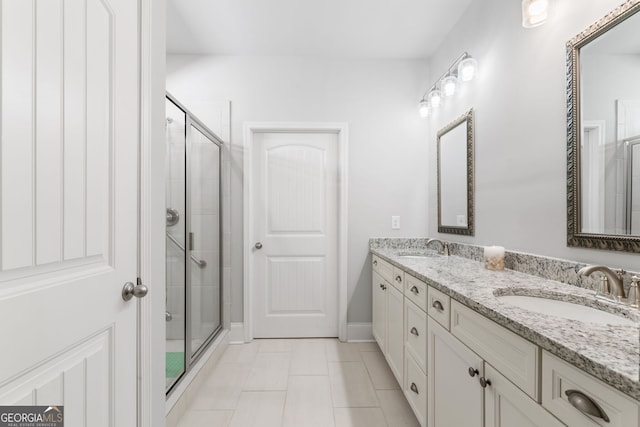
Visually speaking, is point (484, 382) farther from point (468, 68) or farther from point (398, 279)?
point (468, 68)

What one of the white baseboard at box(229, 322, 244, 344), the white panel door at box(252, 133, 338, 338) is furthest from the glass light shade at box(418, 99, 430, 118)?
the white baseboard at box(229, 322, 244, 344)

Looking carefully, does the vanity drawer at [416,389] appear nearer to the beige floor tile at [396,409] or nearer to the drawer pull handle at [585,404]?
the beige floor tile at [396,409]

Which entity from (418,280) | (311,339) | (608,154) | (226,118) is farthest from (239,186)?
(608,154)

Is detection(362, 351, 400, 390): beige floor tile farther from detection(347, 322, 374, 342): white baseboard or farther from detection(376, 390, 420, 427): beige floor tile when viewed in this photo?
detection(347, 322, 374, 342): white baseboard

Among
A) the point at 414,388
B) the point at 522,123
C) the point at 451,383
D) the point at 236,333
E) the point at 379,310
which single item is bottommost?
the point at 236,333

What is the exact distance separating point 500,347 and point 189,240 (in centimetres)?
187

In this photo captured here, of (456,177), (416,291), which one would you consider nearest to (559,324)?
(416,291)

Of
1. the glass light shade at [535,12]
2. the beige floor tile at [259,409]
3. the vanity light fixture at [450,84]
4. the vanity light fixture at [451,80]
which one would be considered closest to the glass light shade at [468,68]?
the vanity light fixture at [451,80]

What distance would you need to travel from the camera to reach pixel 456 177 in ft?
6.95

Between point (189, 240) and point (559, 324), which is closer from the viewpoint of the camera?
point (559, 324)

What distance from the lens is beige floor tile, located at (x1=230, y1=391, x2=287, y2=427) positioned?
61.5 inches

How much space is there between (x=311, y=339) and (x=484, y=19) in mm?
2856

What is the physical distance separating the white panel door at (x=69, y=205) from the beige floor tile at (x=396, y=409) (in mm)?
1327

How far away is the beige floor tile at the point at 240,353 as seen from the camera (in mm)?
2252
